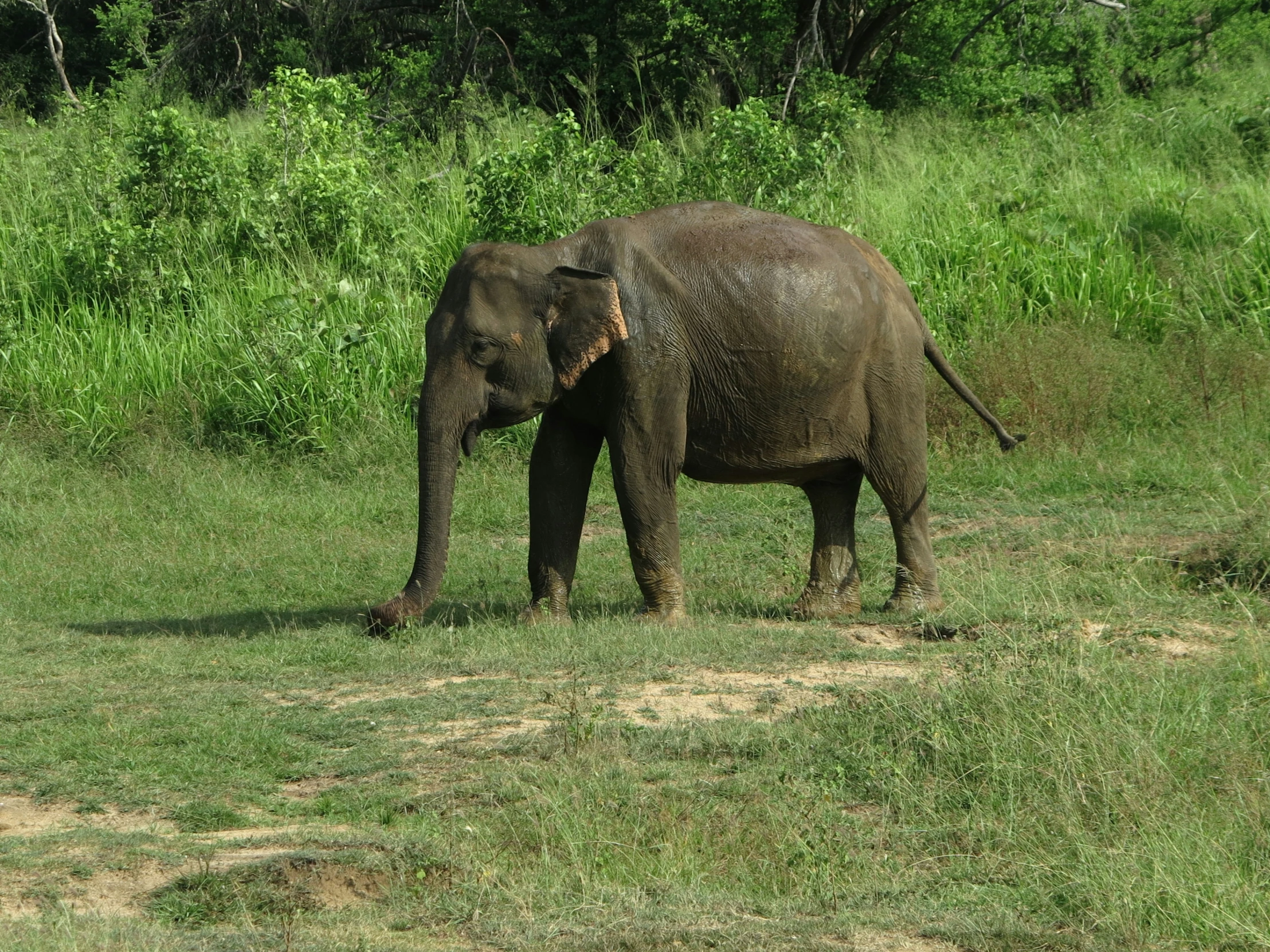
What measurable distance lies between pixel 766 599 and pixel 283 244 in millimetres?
6829

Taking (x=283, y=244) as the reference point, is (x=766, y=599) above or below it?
below


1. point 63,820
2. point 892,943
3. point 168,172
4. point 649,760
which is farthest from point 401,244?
point 892,943

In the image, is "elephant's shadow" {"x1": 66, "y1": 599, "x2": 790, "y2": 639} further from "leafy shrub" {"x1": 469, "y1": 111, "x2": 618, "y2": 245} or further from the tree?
the tree

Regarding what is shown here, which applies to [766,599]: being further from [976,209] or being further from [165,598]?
[976,209]

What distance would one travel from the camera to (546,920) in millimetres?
4520

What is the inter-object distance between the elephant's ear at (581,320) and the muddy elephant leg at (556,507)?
58 cm

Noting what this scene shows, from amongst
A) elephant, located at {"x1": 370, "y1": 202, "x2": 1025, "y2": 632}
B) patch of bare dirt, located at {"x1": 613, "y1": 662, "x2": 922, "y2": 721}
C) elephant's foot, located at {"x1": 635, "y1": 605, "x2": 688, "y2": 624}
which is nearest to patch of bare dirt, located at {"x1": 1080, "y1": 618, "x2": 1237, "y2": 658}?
patch of bare dirt, located at {"x1": 613, "y1": 662, "x2": 922, "y2": 721}

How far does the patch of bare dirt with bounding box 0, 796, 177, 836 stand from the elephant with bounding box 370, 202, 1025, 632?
230cm

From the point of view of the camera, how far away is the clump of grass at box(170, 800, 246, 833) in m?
5.24

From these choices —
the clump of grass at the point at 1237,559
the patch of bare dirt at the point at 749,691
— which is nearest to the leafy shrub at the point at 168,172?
the patch of bare dirt at the point at 749,691

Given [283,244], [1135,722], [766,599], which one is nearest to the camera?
[1135,722]

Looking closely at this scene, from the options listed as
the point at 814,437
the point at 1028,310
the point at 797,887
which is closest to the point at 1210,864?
the point at 797,887

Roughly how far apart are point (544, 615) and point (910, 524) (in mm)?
1934

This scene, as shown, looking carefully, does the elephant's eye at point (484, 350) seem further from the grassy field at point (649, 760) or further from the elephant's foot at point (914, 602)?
the elephant's foot at point (914, 602)
